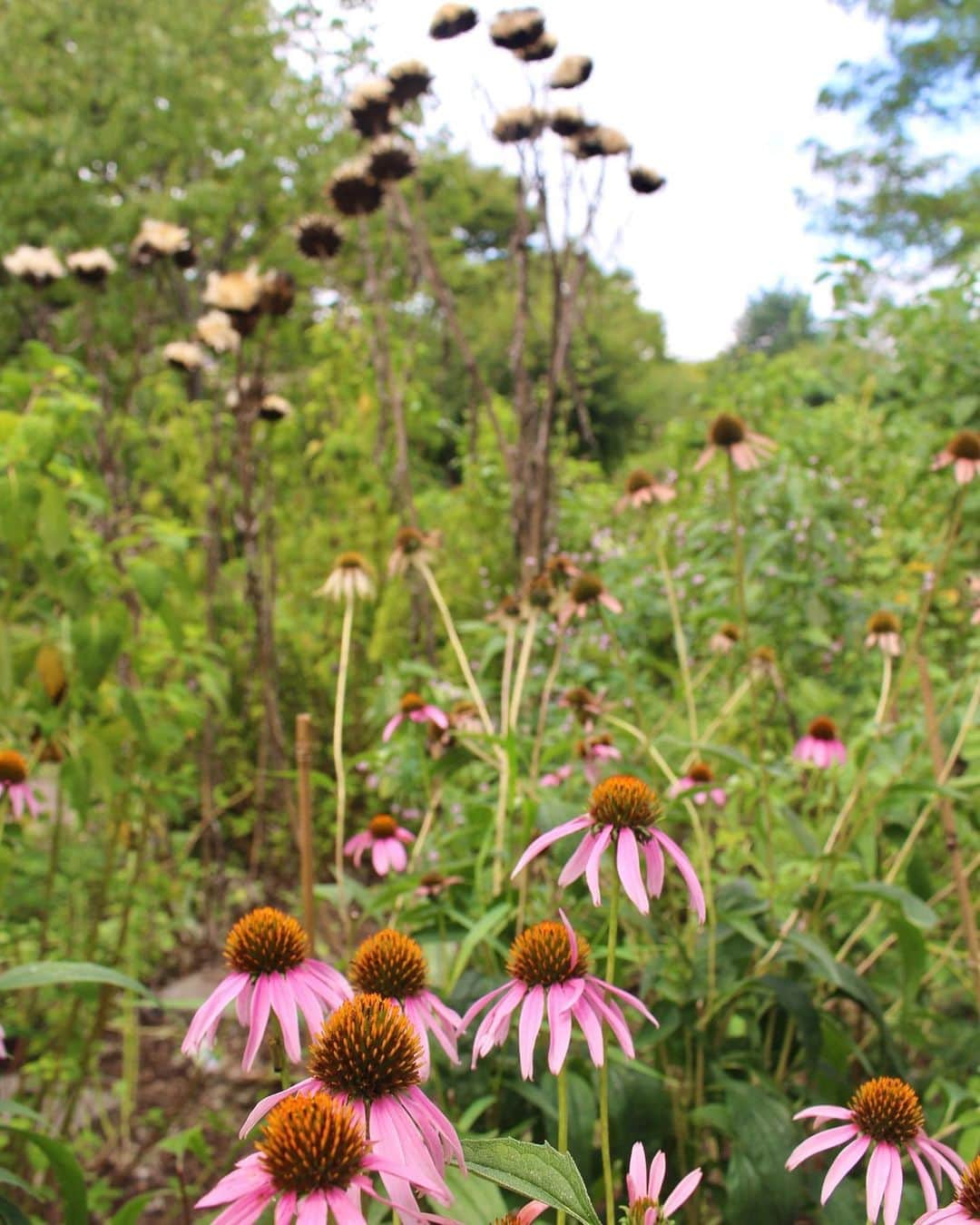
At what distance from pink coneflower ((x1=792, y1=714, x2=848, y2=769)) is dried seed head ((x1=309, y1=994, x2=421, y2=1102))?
35.6 inches

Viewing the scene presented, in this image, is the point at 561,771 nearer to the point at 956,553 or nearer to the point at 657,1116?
the point at 657,1116

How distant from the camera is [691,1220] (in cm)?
83

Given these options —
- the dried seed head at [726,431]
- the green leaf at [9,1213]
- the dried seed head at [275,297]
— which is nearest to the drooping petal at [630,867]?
the green leaf at [9,1213]

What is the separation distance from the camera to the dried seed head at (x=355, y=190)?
219cm

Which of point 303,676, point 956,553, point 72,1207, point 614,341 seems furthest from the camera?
point 614,341

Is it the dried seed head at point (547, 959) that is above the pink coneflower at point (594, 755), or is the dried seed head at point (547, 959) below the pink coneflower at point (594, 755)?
above

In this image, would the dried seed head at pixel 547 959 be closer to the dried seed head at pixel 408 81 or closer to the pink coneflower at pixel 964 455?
the pink coneflower at pixel 964 455

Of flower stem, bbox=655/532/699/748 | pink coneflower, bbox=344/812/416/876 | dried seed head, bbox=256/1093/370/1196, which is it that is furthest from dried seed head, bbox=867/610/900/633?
dried seed head, bbox=256/1093/370/1196

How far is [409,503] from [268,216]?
582 centimetres

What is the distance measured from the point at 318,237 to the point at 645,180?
2.50 ft

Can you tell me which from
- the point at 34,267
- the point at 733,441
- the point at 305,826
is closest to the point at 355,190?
the point at 34,267

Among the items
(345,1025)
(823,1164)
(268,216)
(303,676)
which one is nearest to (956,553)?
(823,1164)

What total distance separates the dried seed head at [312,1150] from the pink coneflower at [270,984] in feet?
0.45

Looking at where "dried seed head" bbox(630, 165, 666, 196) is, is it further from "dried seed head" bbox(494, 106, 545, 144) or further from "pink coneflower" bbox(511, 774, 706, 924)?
"pink coneflower" bbox(511, 774, 706, 924)
